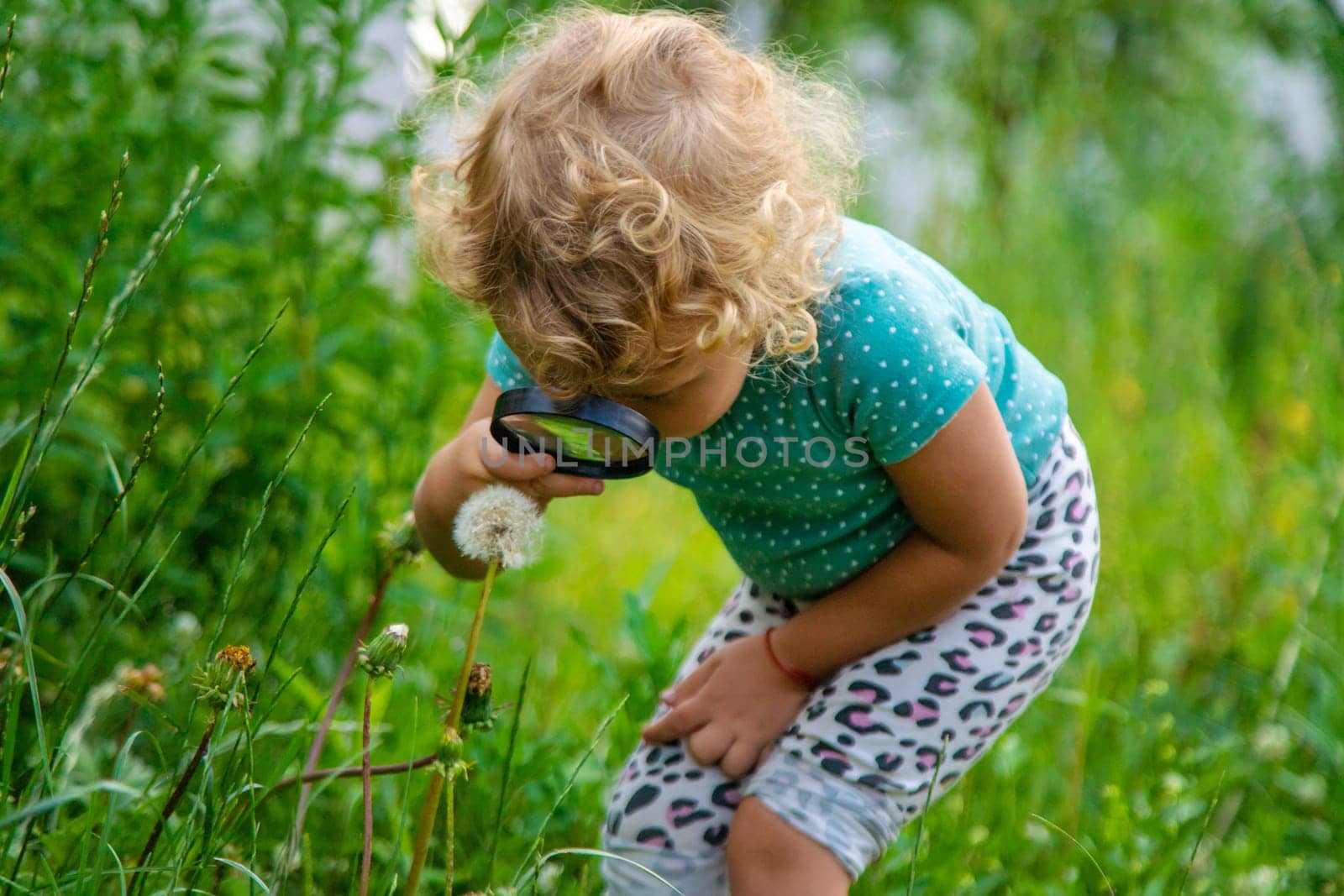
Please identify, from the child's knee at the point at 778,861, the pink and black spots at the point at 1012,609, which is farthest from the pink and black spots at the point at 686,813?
the pink and black spots at the point at 1012,609

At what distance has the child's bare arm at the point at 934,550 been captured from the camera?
4.58 feet

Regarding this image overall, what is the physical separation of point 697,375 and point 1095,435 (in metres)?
1.89

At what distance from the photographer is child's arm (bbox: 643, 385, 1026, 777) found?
1401mm

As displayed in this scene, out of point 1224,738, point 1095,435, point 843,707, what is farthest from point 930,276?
point 1095,435

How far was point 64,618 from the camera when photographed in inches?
85.4

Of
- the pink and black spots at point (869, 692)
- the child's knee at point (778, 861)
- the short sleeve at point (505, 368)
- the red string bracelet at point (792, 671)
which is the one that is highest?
the short sleeve at point (505, 368)

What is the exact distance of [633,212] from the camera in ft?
4.04

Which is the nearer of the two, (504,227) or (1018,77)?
(504,227)

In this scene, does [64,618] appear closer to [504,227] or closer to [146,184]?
[146,184]

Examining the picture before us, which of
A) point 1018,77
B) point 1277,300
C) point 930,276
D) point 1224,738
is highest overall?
point 930,276

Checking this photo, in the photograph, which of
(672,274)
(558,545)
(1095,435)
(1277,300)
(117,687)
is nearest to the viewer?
(672,274)

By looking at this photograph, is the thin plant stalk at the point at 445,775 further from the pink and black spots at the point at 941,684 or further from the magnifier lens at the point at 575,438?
the pink and black spots at the point at 941,684

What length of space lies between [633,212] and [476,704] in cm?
50

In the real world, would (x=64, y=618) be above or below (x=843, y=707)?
below
